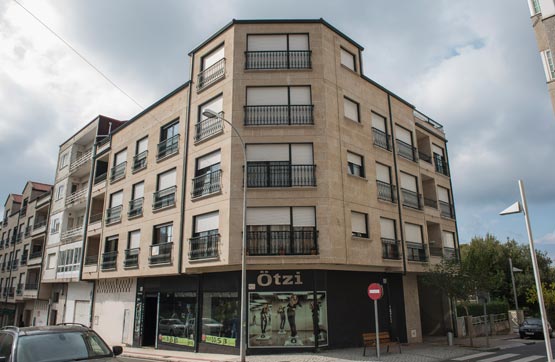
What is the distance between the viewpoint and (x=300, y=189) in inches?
707

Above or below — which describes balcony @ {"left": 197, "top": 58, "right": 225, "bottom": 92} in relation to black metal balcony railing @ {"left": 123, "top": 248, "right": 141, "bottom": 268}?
above

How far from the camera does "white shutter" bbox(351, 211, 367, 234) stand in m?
19.0

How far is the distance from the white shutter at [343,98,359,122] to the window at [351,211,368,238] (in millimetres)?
5118

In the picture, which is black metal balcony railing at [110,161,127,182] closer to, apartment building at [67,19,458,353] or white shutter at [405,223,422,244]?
apartment building at [67,19,458,353]

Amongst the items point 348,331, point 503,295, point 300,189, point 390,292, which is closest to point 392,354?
point 348,331

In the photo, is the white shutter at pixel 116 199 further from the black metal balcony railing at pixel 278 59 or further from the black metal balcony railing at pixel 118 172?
the black metal balcony railing at pixel 278 59

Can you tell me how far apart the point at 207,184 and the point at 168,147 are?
491 cm

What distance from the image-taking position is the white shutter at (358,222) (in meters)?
19.0

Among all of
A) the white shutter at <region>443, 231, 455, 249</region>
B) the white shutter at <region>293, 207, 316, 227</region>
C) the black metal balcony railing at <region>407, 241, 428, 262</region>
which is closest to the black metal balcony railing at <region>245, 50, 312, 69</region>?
the white shutter at <region>293, 207, 316, 227</region>

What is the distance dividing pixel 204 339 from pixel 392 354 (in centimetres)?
853

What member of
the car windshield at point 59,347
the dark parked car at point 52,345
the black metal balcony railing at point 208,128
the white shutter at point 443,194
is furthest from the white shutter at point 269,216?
the white shutter at point 443,194

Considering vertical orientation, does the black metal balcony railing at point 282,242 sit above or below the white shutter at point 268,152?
below

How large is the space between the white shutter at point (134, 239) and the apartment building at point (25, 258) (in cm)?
1646

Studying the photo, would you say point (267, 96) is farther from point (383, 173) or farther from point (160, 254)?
point (160, 254)
